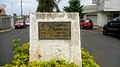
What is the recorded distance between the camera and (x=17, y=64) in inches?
262

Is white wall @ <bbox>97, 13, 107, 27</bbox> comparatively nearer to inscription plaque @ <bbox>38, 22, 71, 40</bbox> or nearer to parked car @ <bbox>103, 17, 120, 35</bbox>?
parked car @ <bbox>103, 17, 120, 35</bbox>

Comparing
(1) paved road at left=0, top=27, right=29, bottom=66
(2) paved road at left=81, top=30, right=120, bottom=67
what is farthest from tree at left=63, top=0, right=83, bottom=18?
(2) paved road at left=81, top=30, right=120, bottom=67

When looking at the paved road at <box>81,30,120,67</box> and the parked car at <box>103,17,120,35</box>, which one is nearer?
the paved road at <box>81,30,120,67</box>

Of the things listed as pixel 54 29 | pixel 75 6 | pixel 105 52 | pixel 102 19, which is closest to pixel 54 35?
pixel 54 29

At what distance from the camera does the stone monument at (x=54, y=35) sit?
6.81m

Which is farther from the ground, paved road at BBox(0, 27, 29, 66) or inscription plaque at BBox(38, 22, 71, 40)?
inscription plaque at BBox(38, 22, 71, 40)

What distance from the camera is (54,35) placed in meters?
6.89

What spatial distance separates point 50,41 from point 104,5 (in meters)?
35.6

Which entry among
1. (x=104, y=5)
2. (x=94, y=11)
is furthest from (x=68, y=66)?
(x=94, y=11)

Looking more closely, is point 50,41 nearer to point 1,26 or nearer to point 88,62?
point 88,62

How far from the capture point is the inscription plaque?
6844mm

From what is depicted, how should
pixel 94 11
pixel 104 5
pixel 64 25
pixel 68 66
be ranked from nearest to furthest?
pixel 68 66
pixel 64 25
pixel 104 5
pixel 94 11

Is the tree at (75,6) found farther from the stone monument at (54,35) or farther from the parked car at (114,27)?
the stone monument at (54,35)

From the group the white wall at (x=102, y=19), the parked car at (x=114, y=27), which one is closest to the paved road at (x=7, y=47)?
the parked car at (x=114, y=27)
